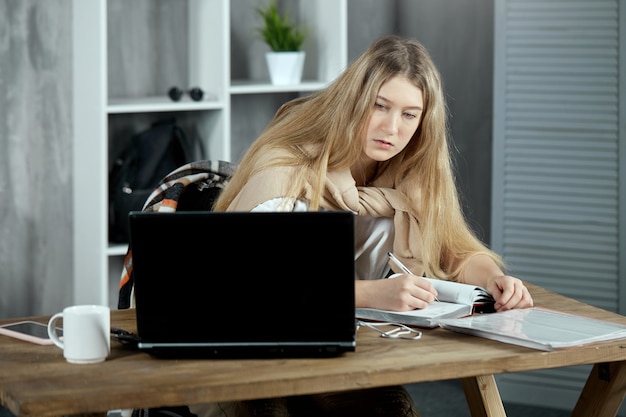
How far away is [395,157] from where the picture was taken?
254 cm

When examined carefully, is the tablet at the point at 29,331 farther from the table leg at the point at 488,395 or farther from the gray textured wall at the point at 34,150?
the gray textured wall at the point at 34,150

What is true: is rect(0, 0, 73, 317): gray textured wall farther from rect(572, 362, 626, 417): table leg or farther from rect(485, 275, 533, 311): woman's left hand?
rect(572, 362, 626, 417): table leg

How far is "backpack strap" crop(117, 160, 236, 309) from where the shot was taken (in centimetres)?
246

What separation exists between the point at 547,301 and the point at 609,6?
1.59 m

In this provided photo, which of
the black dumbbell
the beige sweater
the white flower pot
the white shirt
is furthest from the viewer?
the white flower pot

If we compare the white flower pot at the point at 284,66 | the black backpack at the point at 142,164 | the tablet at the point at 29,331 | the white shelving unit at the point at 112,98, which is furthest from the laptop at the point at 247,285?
the white flower pot at the point at 284,66

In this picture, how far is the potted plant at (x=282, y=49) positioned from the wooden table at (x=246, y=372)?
6.42 ft

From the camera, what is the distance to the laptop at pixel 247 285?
179cm

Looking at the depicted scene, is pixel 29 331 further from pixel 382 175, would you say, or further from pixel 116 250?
pixel 116 250

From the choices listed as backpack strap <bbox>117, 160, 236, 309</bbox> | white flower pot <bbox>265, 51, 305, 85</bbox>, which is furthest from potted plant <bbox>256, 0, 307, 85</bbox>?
backpack strap <bbox>117, 160, 236, 309</bbox>

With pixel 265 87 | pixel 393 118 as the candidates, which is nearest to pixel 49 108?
pixel 265 87

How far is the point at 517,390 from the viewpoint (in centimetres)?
381

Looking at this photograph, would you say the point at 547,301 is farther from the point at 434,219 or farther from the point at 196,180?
the point at 196,180

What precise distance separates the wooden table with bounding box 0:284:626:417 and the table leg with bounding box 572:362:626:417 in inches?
2.1
